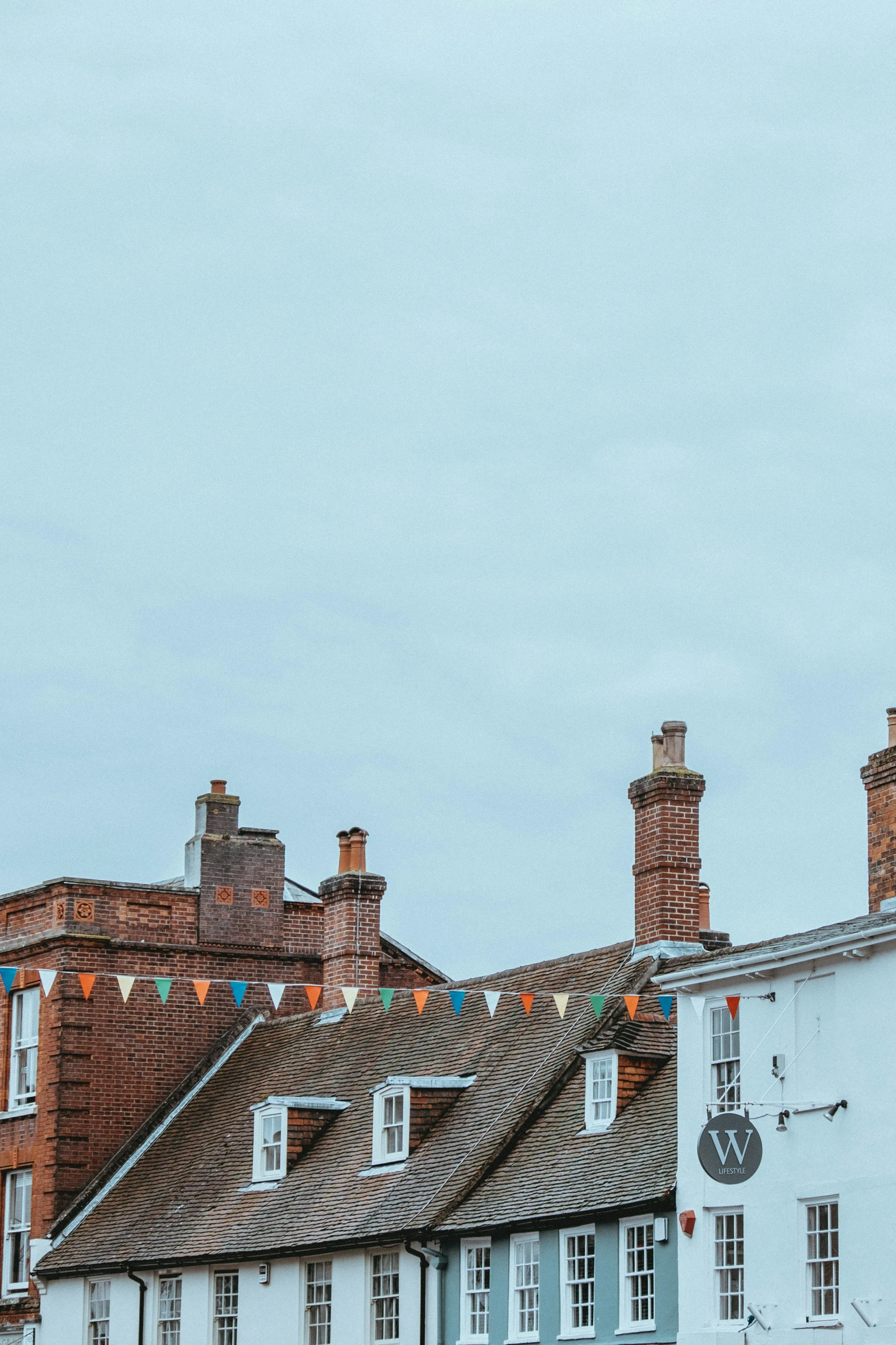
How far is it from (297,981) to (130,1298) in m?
8.15

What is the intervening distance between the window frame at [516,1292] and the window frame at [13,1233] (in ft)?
44.3

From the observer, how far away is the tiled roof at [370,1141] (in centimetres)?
3103

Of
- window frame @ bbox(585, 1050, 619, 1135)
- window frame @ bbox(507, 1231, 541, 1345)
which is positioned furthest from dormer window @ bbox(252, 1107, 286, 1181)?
window frame @ bbox(585, 1050, 619, 1135)

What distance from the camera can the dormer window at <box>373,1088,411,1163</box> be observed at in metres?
A: 34.8

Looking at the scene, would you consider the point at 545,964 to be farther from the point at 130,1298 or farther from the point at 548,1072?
the point at 130,1298

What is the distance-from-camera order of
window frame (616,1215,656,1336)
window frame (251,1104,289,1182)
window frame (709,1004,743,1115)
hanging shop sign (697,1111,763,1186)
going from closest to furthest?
1. hanging shop sign (697,1111,763,1186)
2. window frame (709,1004,743,1115)
3. window frame (616,1215,656,1336)
4. window frame (251,1104,289,1182)

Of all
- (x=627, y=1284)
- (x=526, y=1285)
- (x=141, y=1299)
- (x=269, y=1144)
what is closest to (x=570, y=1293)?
(x=526, y=1285)

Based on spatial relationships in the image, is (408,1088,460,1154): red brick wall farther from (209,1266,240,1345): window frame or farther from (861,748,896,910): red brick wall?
(861,748,896,910): red brick wall

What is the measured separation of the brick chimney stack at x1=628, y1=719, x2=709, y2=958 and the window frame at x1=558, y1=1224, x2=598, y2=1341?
Result: 574cm

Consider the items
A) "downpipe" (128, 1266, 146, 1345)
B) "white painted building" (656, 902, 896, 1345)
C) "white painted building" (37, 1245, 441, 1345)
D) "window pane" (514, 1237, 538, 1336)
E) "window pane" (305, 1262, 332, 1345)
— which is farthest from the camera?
"downpipe" (128, 1266, 146, 1345)

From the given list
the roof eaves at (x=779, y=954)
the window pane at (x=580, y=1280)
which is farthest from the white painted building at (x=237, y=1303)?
the roof eaves at (x=779, y=954)

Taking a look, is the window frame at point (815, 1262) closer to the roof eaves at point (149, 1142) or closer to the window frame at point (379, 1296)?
the window frame at point (379, 1296)

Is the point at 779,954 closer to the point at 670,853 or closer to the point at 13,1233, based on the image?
the point at 670,853

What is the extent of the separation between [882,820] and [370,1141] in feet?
32.4
